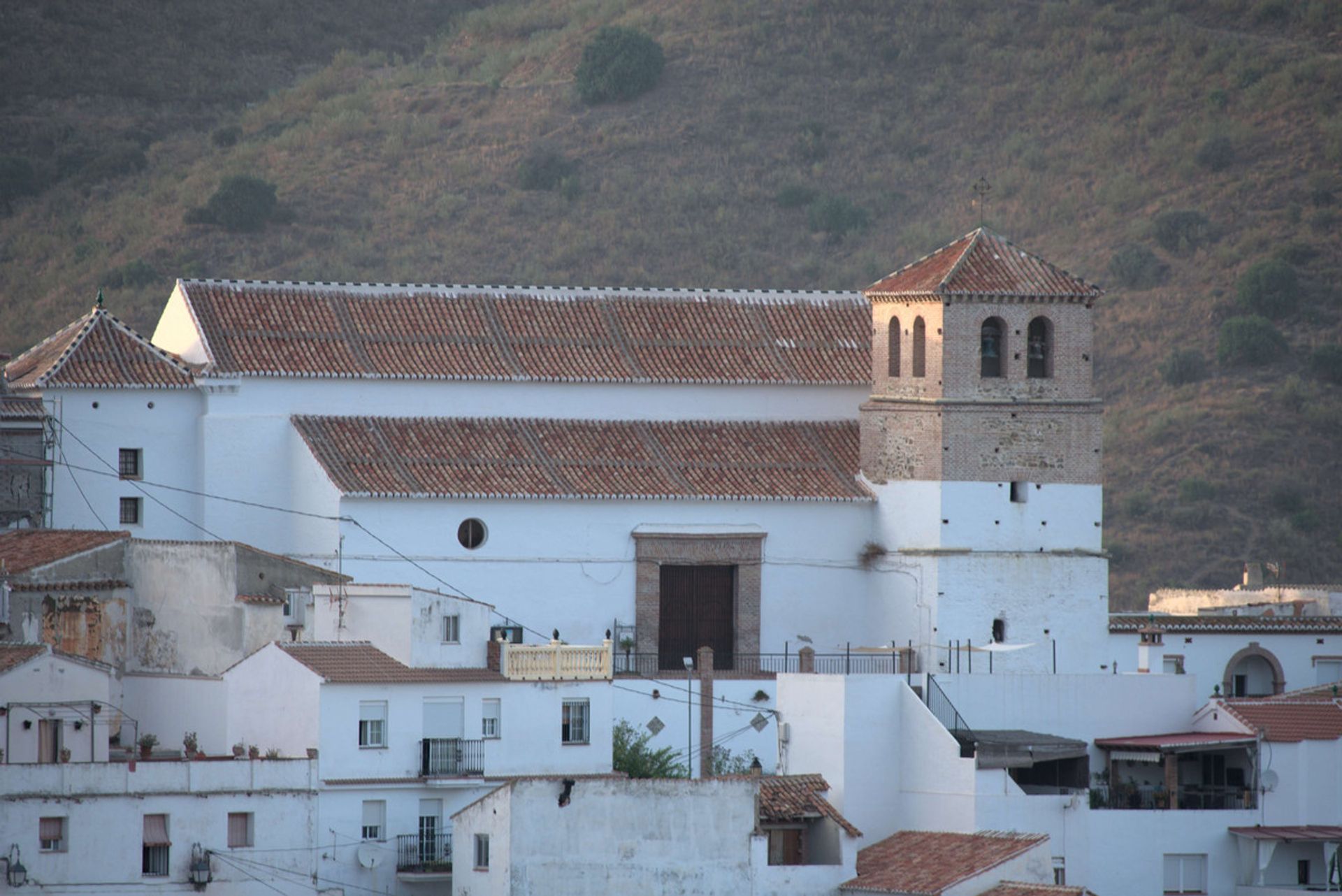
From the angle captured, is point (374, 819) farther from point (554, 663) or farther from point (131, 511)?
point (131, 511)

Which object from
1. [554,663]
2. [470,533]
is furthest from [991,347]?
[554,663]

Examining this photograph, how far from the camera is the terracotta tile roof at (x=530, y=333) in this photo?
181 ft

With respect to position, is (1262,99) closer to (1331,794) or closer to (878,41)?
(878,41)

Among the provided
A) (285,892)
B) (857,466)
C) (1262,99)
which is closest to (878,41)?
(1262,99)

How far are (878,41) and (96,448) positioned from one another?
6280 centimetres

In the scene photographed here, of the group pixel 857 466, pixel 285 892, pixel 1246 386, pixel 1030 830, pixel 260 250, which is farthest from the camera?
pixel 260 250

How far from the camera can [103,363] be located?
A: 176 feet

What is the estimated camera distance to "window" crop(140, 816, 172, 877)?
4144cm

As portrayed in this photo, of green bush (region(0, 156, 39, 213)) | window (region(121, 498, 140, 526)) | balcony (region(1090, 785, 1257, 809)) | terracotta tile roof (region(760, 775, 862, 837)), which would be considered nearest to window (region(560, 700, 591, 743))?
terracotta tile roof (region(760, 775, 862, 837))

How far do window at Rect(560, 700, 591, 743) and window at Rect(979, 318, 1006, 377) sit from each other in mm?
12769

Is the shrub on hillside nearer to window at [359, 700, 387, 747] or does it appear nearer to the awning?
window at [359, 700, 387, 747]

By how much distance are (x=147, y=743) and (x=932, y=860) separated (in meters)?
13.1

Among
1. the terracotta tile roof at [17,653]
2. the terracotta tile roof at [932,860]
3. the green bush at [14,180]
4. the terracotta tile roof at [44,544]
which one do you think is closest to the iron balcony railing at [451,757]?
the terracotta tile roof at [932,860]

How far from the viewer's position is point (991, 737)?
48.9 meters
